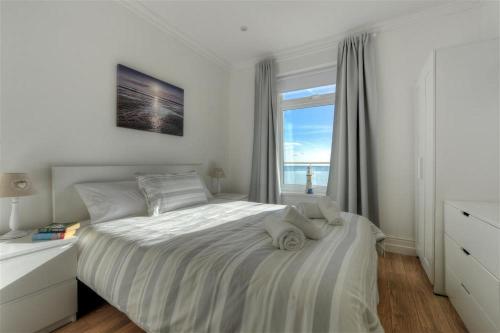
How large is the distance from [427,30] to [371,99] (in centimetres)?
90

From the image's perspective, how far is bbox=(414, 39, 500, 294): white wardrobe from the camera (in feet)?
5.27

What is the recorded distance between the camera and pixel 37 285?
4.33 feet

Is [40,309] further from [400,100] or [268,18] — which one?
[400,100]

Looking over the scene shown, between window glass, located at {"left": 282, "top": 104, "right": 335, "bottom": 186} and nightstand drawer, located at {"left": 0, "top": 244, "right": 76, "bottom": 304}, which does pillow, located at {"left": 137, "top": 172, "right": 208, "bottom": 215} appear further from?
window glass, located at {"left": 282, "top": 104, "right": 335, "bottom": 186}

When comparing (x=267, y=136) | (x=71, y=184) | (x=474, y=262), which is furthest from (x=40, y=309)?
(x=267, y=136)

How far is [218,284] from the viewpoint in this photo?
0.94 meters

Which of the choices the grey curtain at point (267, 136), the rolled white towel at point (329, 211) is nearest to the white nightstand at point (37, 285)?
the rolled white towel at point (329, 211)

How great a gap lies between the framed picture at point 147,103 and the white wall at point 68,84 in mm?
71

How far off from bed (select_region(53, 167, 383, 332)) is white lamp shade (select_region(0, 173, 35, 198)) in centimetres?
44

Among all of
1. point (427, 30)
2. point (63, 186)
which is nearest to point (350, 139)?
point (427, 30)

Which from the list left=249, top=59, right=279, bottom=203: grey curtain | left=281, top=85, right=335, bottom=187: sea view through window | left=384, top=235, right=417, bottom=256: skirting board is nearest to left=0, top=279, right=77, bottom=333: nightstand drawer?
left=249, top=59, right=279, bottom=203: grey curtain

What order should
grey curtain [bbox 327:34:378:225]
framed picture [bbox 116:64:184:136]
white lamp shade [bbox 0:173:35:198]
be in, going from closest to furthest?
white lamp shade [bbox 0:173:35:198] → framed picture [bbox 116:64:184:136] → grey curtain [bbox 327:34:378:225]

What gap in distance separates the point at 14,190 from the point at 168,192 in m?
1.00

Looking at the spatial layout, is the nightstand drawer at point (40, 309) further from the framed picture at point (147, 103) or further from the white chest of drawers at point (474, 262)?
the white chest of drawers at point (474, 262)
